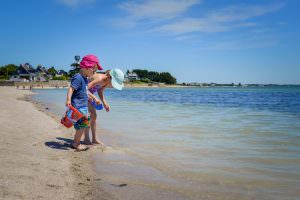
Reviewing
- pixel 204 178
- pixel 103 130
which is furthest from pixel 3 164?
pixel 103 130

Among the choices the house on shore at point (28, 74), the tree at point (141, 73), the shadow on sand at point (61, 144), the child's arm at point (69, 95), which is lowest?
the shadow on sand at point (61, 144)

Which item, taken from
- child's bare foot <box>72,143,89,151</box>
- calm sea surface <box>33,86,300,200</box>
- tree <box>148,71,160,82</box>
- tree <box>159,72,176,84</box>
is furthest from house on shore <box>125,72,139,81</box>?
child's bare foot <box>72,143,89,151</box>

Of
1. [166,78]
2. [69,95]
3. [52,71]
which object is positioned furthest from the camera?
[166,78]

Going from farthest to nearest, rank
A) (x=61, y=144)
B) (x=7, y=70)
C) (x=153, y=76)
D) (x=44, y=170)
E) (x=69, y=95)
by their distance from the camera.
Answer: (x=153, y=76), (x=7, y=70), (x=61, y=144), (x=69, y=95), (x=44, y=170)

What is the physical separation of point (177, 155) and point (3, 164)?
2.55 m

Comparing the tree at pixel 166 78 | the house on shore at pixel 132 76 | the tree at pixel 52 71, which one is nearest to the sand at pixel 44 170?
the tree at pixel 52 71

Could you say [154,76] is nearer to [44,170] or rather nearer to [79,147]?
[79,147]

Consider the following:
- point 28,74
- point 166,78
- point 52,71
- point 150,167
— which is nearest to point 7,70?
point 28,74

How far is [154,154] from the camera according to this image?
504 centimetres

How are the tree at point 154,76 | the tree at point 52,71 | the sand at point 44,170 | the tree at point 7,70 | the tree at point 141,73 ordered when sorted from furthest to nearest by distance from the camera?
the tree at point 154,76 → the tree at point 141,73 → the tree at point 52,71 → the tree at point 7,70 → the sand at point 44,170

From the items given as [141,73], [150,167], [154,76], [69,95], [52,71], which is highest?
[141,73]

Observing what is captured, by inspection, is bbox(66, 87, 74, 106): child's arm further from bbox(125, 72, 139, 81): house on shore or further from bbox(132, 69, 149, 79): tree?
bbox(132, 69, 149, 79): tree

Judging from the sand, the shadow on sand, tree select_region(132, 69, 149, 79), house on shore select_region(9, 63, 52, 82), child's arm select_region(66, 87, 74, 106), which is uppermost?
tree select_region(132, 69, 149, 79)

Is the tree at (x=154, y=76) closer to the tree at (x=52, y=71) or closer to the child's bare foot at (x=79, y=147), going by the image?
the tree at (x=52, y=71)
